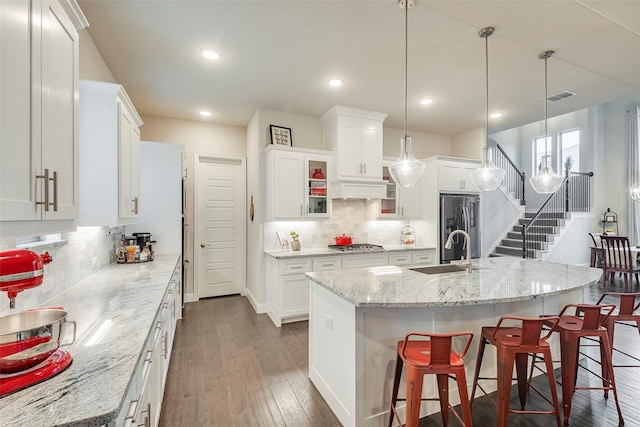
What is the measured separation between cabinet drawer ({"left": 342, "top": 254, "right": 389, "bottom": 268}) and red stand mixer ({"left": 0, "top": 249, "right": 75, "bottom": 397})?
131 inches

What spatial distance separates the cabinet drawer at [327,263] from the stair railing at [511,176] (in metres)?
5.97

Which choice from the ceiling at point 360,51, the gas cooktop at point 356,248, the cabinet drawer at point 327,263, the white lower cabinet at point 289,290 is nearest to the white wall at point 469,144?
the ceiling at point 360,51

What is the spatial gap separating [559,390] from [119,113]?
4.06 m

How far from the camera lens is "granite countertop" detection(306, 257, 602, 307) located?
1.83 m

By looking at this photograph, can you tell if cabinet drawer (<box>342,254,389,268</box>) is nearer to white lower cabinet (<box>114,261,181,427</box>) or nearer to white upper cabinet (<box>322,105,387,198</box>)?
white upper cabinet (<box>322,105,387,198</box>)

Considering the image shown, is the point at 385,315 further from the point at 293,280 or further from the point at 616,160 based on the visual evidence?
the point at 616,160

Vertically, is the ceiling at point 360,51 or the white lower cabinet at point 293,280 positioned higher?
the ceiling at point 360,51

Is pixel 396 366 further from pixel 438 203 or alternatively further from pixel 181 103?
pixel 181 103

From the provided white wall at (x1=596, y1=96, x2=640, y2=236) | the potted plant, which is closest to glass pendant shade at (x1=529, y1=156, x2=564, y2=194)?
the potted plant

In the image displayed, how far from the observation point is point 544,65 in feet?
10.1

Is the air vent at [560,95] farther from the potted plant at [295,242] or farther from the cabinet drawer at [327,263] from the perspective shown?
the potted plant at [295,242]

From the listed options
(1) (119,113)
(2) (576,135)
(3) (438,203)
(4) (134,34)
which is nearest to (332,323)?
(1) (119,113)

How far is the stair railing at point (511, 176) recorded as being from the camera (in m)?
7.85

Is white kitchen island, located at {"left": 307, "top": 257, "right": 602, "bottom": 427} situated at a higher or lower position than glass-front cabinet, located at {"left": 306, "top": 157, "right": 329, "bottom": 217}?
lower
